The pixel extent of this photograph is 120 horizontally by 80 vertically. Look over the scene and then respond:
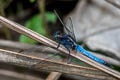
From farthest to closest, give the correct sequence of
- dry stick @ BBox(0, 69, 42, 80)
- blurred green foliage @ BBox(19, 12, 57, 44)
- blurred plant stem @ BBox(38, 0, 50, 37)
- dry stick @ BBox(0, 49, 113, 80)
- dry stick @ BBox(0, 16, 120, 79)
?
blurred green foliage @ BBox(19, 12, 57, 44) < blurred plant stem @ BBox(38, 0, 50, 37) < dry stick @ BBox(0, 69, 42, 80) < dry stick @ BBox(0, 49, 113, 80) < dry stick @ BBox(0, 16, 120, 79)

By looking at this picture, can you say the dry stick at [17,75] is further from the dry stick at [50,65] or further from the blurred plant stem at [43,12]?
the blurred plant stem at [43,12]

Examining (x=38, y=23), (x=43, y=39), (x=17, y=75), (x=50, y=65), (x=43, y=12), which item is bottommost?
(x=17, y=75)

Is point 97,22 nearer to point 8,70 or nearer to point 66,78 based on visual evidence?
point 66,78

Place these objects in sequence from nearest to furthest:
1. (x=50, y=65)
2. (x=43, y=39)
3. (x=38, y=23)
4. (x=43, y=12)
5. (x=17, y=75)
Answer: (x=43, y=39) < (x=50, y=65) < (x=17, y=75) < (x=43, y=12) < (x=38, y=23)

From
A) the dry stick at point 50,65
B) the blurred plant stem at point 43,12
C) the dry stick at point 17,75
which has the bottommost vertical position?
the dry stick at point 17,75

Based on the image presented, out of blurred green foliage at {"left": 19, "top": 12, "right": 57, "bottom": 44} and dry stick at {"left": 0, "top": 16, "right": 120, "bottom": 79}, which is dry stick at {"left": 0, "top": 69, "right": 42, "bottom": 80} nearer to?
blurred green foliage at {"left": 19, "top": 12, "right": 57, "bottom": 44}

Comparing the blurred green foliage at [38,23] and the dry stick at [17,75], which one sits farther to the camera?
the blurred green foliage at [38,23]

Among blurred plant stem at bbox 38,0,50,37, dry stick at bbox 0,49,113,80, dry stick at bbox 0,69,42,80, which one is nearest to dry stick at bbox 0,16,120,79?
dry stick at bbox 0,49,113,80

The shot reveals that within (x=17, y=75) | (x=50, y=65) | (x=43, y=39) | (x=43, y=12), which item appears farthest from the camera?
(x=43, y=12)

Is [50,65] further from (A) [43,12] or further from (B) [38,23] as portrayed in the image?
(B) [38,23]

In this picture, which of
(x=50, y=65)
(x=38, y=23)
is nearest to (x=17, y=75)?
(x=50, y=65)

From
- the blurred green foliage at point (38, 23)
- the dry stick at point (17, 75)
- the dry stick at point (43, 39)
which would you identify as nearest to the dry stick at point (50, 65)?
the dry stick at point (43, 39)
